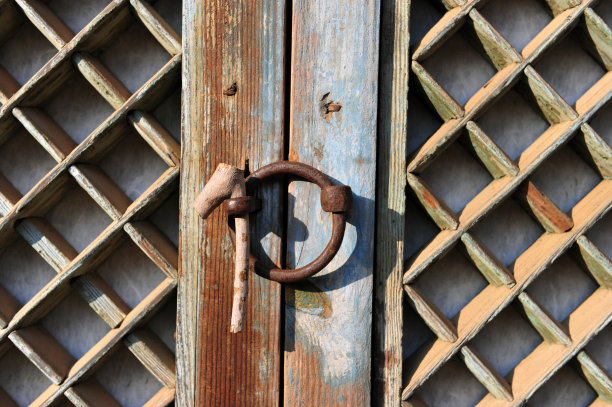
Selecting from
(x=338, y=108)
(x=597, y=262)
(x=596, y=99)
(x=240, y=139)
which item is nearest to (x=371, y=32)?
(x=338, y=108)

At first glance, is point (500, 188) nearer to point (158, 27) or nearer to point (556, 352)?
point (556, 352)

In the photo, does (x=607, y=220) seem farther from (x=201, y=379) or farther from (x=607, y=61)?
(x=201, y=379)

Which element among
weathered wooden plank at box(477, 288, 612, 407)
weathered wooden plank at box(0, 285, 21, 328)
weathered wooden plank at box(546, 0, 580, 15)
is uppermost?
weathered wooden plank at box(0, 285, 21, 328)

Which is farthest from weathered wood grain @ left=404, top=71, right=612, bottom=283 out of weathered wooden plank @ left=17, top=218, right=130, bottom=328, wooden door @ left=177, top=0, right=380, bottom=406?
weathered wooden plank @ left=17, top=218, right=130, bottom=328

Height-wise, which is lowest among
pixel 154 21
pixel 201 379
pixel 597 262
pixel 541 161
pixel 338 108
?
pixel 597 262

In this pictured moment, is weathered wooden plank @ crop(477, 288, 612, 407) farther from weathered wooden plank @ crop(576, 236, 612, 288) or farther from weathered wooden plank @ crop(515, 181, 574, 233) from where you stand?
weathered wooden plank @ crop(515, 181, 574, 233)

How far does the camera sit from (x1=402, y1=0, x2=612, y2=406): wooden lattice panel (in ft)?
2.29

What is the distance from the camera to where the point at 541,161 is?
2.32 ft

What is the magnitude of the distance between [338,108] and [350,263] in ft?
0.73

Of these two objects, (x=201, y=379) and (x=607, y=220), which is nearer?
(x=201, y=379)

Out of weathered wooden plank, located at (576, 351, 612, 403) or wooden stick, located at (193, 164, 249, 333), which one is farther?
weathered wooden plank, located at (576, 351, 612, 403)

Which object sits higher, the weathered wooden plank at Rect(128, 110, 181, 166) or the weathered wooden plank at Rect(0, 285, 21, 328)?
the weathered wooden plank at Rect(128, 110, 181, 166)

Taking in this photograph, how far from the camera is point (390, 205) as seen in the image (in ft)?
2.24

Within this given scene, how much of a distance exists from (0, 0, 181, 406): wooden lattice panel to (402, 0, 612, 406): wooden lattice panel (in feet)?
1.27
